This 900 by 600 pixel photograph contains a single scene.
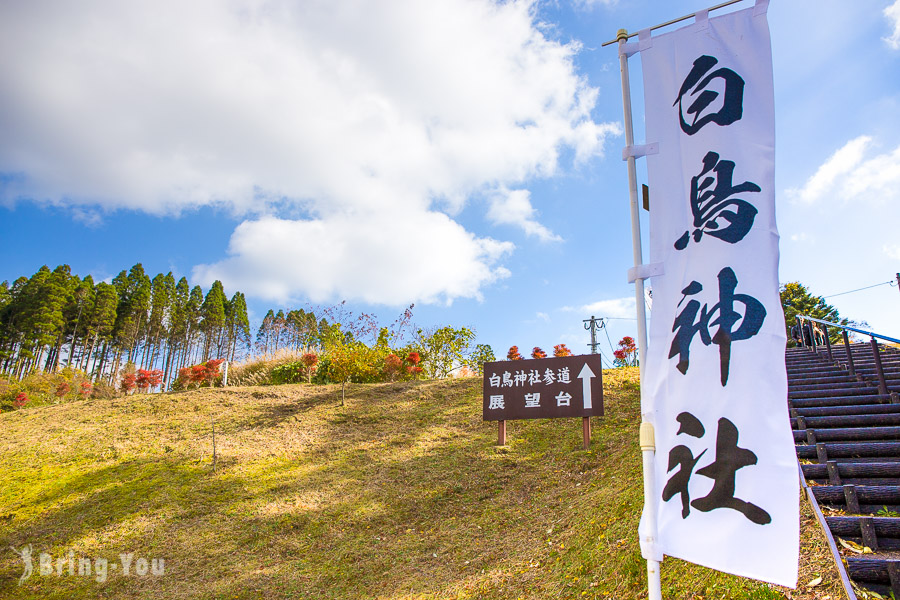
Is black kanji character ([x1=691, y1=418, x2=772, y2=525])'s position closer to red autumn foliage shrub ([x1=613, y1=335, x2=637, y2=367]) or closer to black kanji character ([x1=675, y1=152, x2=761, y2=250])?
black kanji character ([x1=675, y1=152, x2=761, y2=250])

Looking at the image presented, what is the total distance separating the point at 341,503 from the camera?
10367mm

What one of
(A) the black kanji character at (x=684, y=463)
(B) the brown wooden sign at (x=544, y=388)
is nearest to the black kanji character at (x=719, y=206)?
(A) the black kanji character at (x=684, y=463)

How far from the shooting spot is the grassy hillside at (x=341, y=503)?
704 centimetres

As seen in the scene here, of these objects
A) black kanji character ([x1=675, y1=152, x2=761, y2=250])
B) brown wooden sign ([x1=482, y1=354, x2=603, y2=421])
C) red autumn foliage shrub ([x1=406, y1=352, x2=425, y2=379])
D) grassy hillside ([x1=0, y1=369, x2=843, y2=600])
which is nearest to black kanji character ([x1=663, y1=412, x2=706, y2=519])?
black kanji character ([x1=675, y1=152, x2=761, y2=250])

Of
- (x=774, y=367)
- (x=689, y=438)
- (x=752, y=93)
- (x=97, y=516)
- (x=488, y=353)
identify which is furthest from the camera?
(x=488, y=353)

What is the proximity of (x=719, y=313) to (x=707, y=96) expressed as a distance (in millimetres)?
1678

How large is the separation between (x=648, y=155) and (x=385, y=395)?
1430cm

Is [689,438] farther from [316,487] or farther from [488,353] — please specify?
[488,353]

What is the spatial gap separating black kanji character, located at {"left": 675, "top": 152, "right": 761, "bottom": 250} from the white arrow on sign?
335 inches

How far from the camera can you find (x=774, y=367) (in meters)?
3.02

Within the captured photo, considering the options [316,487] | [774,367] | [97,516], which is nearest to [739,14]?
[774,367]

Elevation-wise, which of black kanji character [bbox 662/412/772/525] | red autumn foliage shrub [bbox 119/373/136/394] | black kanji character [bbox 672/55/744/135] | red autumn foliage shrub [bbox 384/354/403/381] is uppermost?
black kanji character [bbox 672/55/744/135]

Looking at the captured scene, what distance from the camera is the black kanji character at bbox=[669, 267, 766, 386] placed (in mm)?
3152

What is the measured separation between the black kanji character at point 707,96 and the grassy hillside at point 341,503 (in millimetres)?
3857
